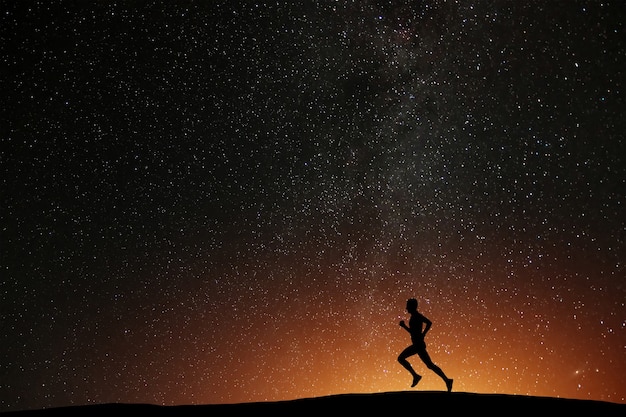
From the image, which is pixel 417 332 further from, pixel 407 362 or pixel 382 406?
pixel 382 406

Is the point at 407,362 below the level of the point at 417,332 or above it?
below

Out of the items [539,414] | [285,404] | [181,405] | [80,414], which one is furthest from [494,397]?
[80,414]

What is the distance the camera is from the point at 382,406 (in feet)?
22.3

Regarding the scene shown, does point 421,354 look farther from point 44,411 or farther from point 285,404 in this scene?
point 44,411

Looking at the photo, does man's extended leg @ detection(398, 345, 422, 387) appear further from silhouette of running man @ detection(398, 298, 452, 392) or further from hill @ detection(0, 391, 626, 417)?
hill @ detection(0, 391, 626, 417)

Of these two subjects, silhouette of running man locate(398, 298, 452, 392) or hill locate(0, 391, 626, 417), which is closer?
hill locate(0, 391, 626, 417)

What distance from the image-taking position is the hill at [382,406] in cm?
667

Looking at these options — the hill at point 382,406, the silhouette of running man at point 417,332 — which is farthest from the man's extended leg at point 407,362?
the hill at point 382,406

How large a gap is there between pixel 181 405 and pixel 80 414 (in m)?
1.29

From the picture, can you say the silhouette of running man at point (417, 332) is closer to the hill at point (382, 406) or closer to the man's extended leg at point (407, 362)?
the man's extended leg at point (407, 362)

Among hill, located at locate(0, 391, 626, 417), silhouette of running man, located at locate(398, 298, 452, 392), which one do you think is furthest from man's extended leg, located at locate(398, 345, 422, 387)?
hill, located at locate(0, 391, 626, 417)

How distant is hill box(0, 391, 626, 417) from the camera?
667 cm

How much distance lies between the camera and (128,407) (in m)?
7.38

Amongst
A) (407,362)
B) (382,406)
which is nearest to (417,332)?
(407,362)
